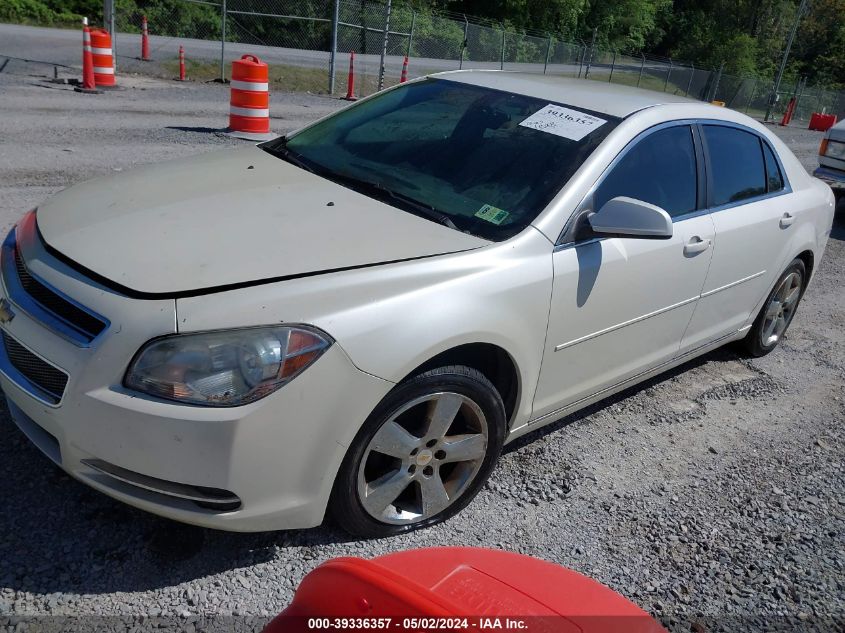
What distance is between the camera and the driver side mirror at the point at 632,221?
3.19m

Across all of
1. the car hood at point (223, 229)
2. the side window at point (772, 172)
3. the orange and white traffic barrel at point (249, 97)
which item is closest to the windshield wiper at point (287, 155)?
the car hood at point (223, 229)

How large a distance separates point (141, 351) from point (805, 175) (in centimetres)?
463

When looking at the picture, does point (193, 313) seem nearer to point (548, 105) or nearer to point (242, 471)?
point (242, 471)

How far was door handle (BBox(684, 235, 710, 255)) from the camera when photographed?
151 inches

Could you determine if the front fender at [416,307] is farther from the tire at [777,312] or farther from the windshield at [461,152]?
the tire at [777,312]

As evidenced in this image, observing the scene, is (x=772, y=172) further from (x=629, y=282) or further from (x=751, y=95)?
(x=751, y=95)

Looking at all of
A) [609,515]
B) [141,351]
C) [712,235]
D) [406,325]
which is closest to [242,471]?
[141,351]

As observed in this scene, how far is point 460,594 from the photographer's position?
1.53m

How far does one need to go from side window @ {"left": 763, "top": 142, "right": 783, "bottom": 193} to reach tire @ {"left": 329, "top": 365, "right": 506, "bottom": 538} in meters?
2.68

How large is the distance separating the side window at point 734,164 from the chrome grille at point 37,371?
327 cm

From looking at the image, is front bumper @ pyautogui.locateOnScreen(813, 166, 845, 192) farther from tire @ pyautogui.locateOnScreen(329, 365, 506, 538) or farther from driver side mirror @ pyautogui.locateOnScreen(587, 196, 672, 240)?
tire @ pyautogui.locateOnScreen(329, 365, 506, 538)

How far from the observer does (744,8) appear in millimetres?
56094

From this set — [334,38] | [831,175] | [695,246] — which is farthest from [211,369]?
[334,38]

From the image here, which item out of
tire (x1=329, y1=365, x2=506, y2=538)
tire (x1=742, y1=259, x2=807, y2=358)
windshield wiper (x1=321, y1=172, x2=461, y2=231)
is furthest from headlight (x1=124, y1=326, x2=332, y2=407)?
tire (x1=742, y1=259, x2=807, y2=358)
